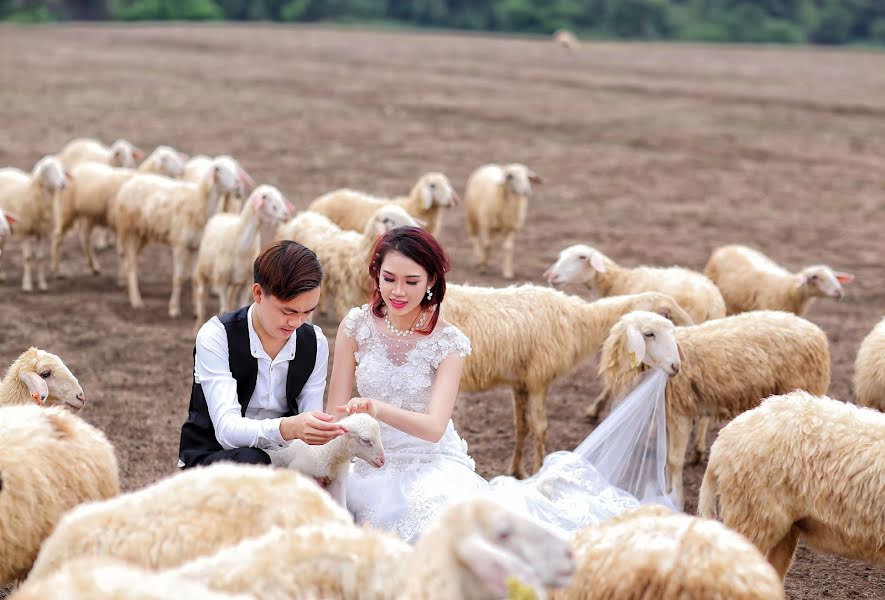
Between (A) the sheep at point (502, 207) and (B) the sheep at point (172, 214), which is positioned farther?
(A) the sheep at point (502, 207)

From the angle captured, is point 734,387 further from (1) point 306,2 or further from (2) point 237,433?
(1) point 306,2

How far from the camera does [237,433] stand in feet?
13.3

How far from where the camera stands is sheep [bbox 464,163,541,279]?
37.6ft

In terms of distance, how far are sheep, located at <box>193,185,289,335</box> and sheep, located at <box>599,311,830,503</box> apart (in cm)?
362

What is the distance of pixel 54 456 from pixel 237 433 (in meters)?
0.67

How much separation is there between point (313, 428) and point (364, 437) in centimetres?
19

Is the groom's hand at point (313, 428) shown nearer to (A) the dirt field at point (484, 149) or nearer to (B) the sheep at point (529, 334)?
(A) the dirt field at point (484, 149)

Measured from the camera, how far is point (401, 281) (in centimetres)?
429

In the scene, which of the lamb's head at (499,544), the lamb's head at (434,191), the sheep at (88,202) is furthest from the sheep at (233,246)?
the lamb's head at (499,544)

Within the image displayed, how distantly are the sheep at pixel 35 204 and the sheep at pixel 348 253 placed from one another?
2874mm

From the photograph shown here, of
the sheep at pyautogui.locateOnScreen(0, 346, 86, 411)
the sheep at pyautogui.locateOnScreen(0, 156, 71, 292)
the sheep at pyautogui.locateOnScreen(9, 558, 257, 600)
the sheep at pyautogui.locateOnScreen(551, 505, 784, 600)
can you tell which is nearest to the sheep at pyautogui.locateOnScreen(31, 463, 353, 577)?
the sheep at pyautogui.locateOnScreen(9, 558, 257, 600)

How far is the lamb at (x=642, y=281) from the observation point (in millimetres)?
7508

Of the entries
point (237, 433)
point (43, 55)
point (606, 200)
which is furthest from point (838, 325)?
point (43, 55)

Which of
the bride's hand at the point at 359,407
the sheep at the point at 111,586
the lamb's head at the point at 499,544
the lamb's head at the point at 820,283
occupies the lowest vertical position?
the lamb's head at the point at 820,283
